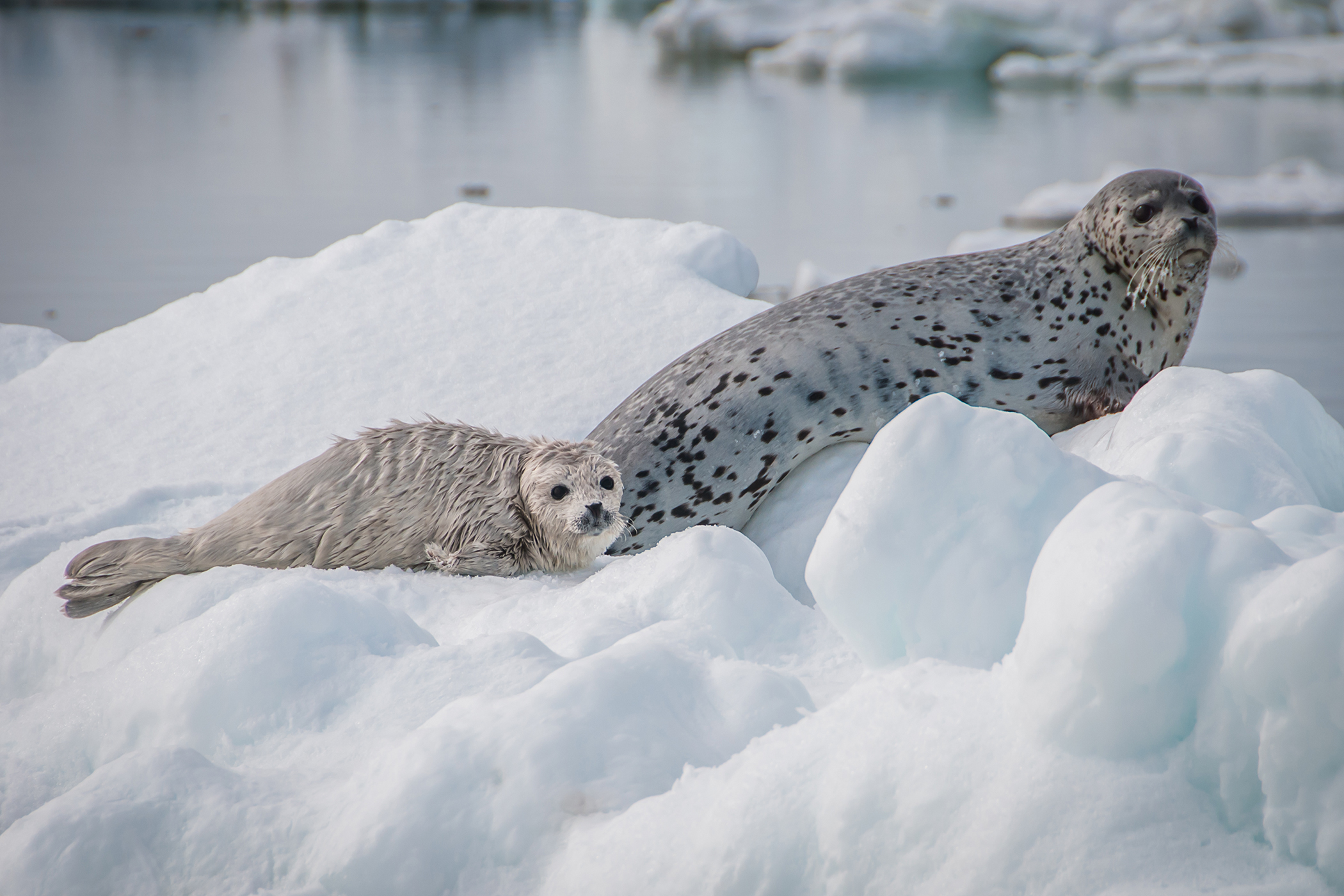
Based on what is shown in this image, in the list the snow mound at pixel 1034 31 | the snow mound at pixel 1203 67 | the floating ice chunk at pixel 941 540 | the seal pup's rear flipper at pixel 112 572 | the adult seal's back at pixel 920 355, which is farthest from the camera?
the snow mound at pixel 1034 31

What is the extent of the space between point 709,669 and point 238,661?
2.87 ft

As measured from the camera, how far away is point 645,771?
1951 mm

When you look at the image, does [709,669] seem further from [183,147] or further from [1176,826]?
[183,147]

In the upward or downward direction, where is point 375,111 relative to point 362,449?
downward

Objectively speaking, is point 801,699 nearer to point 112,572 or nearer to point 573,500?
point 573,500

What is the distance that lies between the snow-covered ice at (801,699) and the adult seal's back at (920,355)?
216 mm

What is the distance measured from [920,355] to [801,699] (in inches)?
62.6

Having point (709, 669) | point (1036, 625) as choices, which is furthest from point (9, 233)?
point (1036, 625)

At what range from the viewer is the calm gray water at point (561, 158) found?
842 centimetres

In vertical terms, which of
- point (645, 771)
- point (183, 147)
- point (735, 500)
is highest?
point (645, 771)

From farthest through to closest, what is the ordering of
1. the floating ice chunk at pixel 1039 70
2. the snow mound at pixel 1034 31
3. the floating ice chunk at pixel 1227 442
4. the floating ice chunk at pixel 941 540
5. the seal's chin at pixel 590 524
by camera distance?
the snow mound at pixel 1034 31 < the floating ice chunk at pixel 1039 70 < the seal's chin at pixel 590 524 < the floating ice chunk at pixel 1227 442 < the floating ice chunk at pixel 941 540

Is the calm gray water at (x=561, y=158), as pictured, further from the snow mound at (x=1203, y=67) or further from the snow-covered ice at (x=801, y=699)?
the snow-covered ice at (x=801, y=699)

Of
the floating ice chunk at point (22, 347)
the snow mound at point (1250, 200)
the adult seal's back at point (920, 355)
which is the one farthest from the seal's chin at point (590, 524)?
the snow mound at point (1250, 200)

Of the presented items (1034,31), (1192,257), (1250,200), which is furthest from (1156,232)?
(1034,31)
